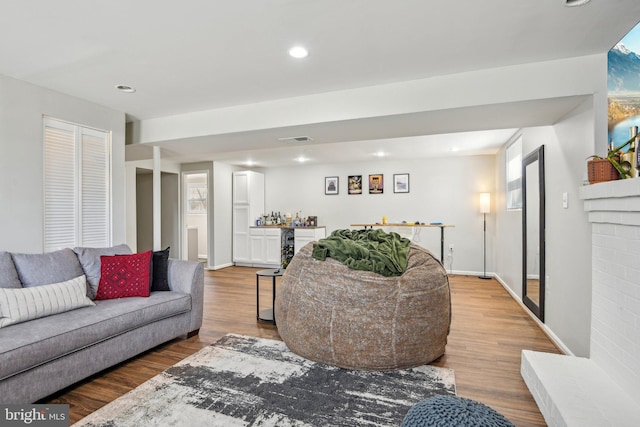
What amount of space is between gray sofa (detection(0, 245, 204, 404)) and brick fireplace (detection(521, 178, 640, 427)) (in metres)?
2.91

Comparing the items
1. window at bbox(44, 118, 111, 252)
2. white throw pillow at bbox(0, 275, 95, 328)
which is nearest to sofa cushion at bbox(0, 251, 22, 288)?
white throw pillow at bbox(0, 275, 95, 328)

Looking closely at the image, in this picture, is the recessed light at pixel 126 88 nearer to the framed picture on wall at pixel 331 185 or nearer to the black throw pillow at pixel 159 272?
the black throw pillow at pixel 159 272

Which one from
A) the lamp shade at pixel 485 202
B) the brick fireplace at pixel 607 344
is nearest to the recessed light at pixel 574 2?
the brick fireplace at pixel 607 344

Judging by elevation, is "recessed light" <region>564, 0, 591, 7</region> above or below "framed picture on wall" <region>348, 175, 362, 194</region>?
above

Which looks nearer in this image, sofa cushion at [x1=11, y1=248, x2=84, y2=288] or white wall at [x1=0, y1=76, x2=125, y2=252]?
sofa cushion at [x1=11, y1=248, x2=84, y2=288]

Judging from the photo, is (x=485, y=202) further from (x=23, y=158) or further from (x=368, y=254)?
(x=23, y=158)

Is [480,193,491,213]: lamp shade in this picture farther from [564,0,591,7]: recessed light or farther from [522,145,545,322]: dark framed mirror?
[564,0,591,7]: recessed light

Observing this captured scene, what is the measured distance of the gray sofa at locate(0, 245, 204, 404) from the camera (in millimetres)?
1956

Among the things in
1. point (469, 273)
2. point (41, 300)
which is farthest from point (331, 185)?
point (41, 300)

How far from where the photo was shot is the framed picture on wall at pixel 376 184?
719 cm

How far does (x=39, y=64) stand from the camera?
9.11ft

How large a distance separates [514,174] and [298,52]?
394cm

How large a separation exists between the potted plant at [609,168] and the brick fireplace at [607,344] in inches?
3.1

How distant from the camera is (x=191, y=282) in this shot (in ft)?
10.7
